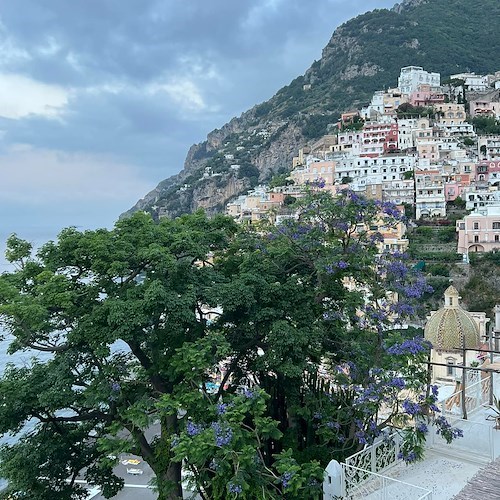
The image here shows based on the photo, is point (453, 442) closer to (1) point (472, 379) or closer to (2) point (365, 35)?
(1) point (472, 379)

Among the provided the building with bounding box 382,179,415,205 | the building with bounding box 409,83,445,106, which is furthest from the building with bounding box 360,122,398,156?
the building with bounding box 409,83,445,106

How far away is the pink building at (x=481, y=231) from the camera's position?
4372 centimetres

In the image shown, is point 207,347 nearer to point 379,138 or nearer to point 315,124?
point 379,138

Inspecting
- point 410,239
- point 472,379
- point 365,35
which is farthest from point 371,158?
point 365,35

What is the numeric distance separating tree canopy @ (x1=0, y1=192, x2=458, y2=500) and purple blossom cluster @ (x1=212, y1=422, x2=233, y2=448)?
0.55 ft

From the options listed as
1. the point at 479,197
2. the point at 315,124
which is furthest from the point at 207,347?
the point at 315,124

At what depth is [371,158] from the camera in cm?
6206

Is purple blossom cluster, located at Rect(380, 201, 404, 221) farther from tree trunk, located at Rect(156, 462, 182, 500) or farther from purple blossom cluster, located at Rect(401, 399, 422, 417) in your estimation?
tree trunk, located at Rect(156, 462, 182, 500)

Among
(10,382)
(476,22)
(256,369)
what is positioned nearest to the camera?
(10,382)

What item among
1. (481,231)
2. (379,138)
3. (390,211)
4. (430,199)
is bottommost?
(390,211)

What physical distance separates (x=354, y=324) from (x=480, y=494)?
→ 4.16 meters

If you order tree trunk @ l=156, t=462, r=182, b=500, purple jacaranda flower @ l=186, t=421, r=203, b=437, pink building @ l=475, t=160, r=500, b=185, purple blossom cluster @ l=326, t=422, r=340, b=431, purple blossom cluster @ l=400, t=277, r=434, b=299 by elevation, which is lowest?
tree trunk @ l=156, t=462, r=182, b=500

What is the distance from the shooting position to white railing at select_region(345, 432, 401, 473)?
26.4ft

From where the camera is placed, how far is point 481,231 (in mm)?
44156
